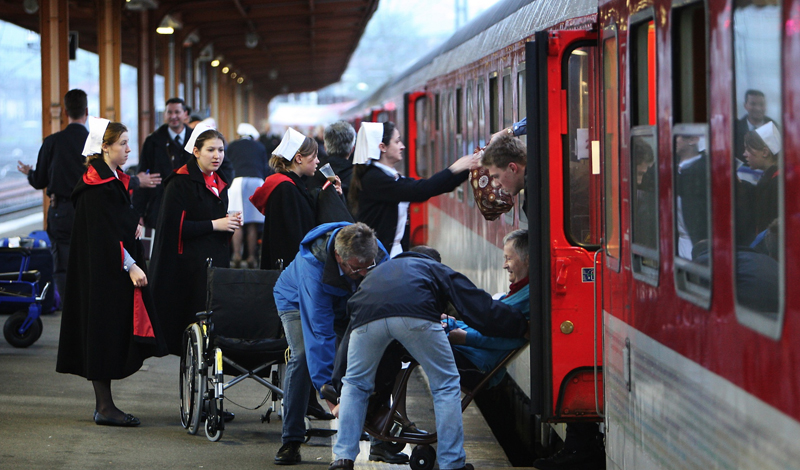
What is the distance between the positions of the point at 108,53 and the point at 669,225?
11.4 meters

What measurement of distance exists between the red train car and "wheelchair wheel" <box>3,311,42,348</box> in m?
4.85

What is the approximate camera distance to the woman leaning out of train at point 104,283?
659 centimetres

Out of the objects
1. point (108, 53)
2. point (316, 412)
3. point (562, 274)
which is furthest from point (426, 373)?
point (108, 53)

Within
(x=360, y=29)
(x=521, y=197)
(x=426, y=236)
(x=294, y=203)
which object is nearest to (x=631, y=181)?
(x=521, y=197)

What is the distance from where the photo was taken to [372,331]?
515 cm

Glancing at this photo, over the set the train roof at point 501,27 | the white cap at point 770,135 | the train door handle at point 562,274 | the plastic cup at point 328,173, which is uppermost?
the train roof at point 501,27

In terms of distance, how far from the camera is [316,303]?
563 centimetres

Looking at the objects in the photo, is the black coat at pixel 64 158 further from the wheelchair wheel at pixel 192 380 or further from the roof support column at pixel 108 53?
the roof support column at pixel 108 53

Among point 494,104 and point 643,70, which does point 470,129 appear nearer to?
point 494,104

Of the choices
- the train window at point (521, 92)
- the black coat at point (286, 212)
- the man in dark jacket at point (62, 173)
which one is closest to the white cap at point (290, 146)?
the black coat at point (286, 212)

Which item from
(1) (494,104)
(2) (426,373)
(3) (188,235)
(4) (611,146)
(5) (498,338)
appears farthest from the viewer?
(1) (494,104)

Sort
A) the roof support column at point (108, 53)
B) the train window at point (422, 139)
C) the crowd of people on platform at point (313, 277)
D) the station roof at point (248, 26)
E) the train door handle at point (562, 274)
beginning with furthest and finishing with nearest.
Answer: the station roof at point (248, 26) → the roof support column at point (108, 53) → the train window at point (422, 139) → the train door handle at point (562, 274) → the crowd of people on platform at point (313, 277)

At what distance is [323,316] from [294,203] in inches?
54.2

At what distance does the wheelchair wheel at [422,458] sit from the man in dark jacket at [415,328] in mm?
467
